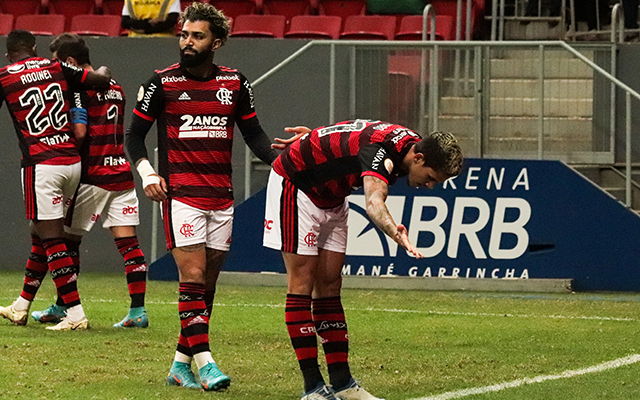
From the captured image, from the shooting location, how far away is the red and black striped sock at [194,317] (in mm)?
6152

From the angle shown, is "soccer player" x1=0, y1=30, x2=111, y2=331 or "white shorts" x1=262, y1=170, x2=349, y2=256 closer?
"white shorts" x1=262, y1=170, x2=349, y2=256

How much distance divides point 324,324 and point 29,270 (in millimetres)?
3564

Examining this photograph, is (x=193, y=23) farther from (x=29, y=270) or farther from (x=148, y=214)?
(x=148, y=214)

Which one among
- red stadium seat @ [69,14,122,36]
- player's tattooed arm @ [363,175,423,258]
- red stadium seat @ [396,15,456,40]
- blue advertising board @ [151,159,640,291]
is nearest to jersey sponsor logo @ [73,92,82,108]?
player's tattooed arm @ [363,175,423,258]

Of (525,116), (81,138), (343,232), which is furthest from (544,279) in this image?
(343,232)

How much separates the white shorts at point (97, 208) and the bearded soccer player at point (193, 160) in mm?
2554

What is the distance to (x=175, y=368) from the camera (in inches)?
249

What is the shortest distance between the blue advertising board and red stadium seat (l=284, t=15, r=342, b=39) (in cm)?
379

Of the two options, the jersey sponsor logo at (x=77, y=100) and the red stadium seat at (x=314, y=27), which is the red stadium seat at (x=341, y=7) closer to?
the red stadium seat at (x=314, y=27)

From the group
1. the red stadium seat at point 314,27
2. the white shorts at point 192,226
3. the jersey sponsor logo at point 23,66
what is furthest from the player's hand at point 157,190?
the red stadium seat at point 314,27

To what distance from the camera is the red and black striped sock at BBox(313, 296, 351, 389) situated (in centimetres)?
594

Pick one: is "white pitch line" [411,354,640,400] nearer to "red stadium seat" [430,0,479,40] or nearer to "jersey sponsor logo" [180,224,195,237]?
"jersey sponsor logo" [180,224,195,237]

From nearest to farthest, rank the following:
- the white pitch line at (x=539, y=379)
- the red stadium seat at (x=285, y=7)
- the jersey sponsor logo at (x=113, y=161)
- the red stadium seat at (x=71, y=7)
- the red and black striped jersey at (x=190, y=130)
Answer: the white pitch line at (x=539, y=379), the red and black striped jersey at (x=190, y=130), the jersey sponsor logo at (x=113, y=161), the red stadium seat at (x=285, y=7), the red stadium seat at (x=71, y=7)

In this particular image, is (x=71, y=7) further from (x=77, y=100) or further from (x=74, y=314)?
(x=74, y=314)
